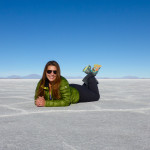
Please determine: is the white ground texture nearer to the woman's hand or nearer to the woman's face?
the woman's hand

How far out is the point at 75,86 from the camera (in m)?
3.42

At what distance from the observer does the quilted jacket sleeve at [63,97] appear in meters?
2.94

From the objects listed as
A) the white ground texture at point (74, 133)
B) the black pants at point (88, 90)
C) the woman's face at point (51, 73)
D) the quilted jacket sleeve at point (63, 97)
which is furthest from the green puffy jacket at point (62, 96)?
the white ground texture at point (74, 133)

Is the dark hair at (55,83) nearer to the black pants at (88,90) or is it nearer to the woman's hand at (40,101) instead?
the woman's hand at (40,101)

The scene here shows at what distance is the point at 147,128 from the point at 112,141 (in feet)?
1.85

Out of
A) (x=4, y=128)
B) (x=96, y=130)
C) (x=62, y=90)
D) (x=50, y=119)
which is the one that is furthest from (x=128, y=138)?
(x=62, y=90)

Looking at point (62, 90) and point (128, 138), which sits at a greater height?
point (62, 90)

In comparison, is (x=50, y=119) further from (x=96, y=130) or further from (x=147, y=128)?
(x=147, y=128)

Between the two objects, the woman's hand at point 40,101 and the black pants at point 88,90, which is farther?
the black pants at point 88,90

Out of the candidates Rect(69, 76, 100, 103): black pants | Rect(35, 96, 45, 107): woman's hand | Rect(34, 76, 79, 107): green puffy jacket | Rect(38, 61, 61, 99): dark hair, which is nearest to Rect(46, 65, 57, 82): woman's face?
Rect(38, 61, 61, 99): dark hair

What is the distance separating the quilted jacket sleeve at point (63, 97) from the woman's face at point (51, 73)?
149mm

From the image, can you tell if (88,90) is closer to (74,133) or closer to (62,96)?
(62,96)

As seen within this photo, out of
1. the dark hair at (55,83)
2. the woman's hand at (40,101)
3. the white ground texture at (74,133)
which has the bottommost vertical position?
the white ground texture at (74,133)

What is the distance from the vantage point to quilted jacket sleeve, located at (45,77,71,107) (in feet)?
9.64
